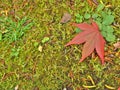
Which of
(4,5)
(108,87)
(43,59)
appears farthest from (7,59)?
(108,87)

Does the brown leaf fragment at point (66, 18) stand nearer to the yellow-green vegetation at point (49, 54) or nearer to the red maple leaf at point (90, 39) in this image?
→ the yellow-green vegetation at point (49, 54)

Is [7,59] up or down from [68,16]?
down

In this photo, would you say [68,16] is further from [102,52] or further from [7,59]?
[7,59]

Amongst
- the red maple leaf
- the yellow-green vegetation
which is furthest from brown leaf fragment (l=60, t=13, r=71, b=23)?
the red maple leaf

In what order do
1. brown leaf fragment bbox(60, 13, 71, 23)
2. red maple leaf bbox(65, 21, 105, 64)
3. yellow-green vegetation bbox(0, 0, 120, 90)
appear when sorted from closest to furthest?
red maple leaf bbox(65, 21, 105, 64), yellow-green vegetation bbox(0, 0, 120, 90), brown leaf fragment bbox(60, 13, 71, 23)

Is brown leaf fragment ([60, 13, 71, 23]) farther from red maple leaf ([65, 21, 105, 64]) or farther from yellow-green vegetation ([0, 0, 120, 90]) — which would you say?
red maple leaf ([65, 21, 105, 64])

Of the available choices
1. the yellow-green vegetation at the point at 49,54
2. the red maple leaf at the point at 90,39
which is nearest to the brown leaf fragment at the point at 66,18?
the yellow-green vegetation at the point at 49,54
